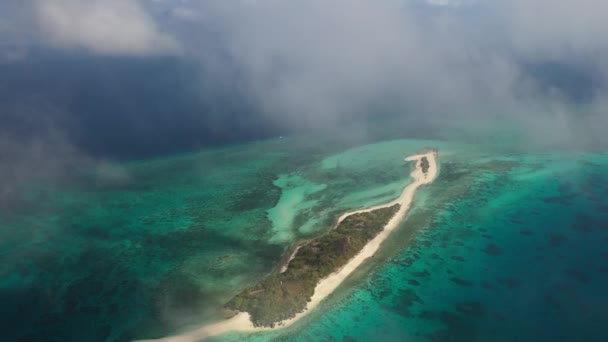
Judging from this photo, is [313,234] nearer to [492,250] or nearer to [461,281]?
[461,281]

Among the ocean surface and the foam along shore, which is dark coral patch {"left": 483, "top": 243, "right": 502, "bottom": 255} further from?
the foam along shore

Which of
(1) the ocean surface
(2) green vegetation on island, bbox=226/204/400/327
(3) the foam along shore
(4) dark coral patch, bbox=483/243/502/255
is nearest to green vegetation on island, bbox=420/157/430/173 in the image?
(3) the foam along shore

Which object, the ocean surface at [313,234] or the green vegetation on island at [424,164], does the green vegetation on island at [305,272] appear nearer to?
the ocean surface at [313,234]

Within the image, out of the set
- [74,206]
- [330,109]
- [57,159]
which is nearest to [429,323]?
[74,206]

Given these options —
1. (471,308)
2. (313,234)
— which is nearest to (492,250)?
(471,308)

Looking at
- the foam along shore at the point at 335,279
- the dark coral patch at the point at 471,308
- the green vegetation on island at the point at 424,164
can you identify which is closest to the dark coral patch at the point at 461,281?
the dark coral patch at the point at 471,308

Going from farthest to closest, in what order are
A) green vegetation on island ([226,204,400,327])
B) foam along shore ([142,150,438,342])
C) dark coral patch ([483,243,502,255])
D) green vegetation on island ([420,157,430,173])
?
green vegetation on island ([420,157,430,173])
dark coral patch ([483,243,502,255])
green vegetation on island ([226,204,400,327])
foam along shore ([142,150,438,342])
